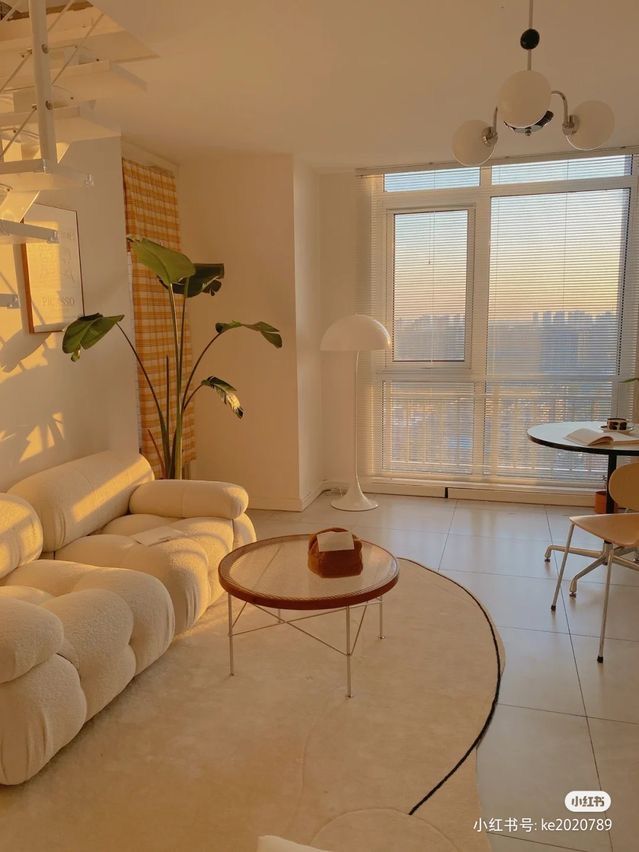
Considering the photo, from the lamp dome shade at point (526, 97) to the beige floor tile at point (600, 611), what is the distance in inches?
85.2

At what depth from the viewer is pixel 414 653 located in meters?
2.76

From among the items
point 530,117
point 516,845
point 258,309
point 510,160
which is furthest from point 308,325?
point 516,845

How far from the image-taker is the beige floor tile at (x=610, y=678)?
2.34 metres

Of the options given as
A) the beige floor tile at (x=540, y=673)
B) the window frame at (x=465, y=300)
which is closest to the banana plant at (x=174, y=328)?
the window frame at (x=465, y=300)

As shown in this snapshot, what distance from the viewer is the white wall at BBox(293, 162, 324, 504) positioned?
4699 mm

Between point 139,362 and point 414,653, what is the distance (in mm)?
2330

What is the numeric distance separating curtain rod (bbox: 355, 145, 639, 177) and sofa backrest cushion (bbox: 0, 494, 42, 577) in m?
3.52

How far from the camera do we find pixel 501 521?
14.9 feet

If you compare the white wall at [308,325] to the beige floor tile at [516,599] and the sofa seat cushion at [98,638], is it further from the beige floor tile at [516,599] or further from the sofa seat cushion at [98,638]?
the sofa seat cushion at [98,638]

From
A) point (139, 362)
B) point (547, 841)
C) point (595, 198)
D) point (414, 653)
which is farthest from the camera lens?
point (595, 198)

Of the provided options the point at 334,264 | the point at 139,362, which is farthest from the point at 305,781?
the point at 334,264

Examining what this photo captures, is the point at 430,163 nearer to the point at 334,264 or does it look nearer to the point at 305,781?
the point at 334,264

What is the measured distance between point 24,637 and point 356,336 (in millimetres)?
3085

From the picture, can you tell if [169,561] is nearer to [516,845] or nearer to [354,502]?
[516,845]
